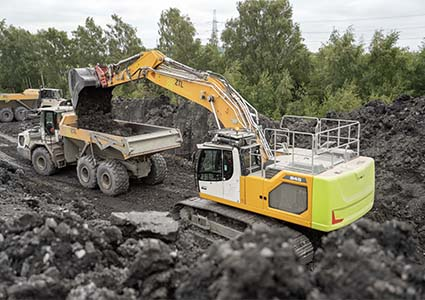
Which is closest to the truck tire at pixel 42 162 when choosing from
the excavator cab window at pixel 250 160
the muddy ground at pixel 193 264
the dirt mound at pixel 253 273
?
the muddy ground at pixel 193 264

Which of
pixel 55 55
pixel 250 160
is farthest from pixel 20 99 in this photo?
pixel 250 160

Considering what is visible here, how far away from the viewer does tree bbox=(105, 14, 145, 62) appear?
105 feet

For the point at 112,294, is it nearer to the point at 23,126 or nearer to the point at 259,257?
the point at 259,257

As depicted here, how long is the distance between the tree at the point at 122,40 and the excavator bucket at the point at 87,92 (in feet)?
64.8

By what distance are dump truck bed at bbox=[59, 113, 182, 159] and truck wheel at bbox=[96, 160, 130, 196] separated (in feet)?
1.23

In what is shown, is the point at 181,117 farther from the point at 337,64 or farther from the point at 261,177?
the point at 337,64

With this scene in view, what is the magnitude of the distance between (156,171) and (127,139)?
181 centimetres

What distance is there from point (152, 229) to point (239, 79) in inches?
760

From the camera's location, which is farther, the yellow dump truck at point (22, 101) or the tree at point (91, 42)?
the tree at point (91, 42)

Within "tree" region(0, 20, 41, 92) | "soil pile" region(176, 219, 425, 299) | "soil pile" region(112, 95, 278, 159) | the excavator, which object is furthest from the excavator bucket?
"tree" region(0, 20, 41, 92)

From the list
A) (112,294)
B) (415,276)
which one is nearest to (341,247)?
(415,276)

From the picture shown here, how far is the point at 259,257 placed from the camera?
3660 millimetres

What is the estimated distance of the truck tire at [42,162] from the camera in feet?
44.0

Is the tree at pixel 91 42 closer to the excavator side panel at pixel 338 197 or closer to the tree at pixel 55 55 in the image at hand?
the tree at pixel 55 55
